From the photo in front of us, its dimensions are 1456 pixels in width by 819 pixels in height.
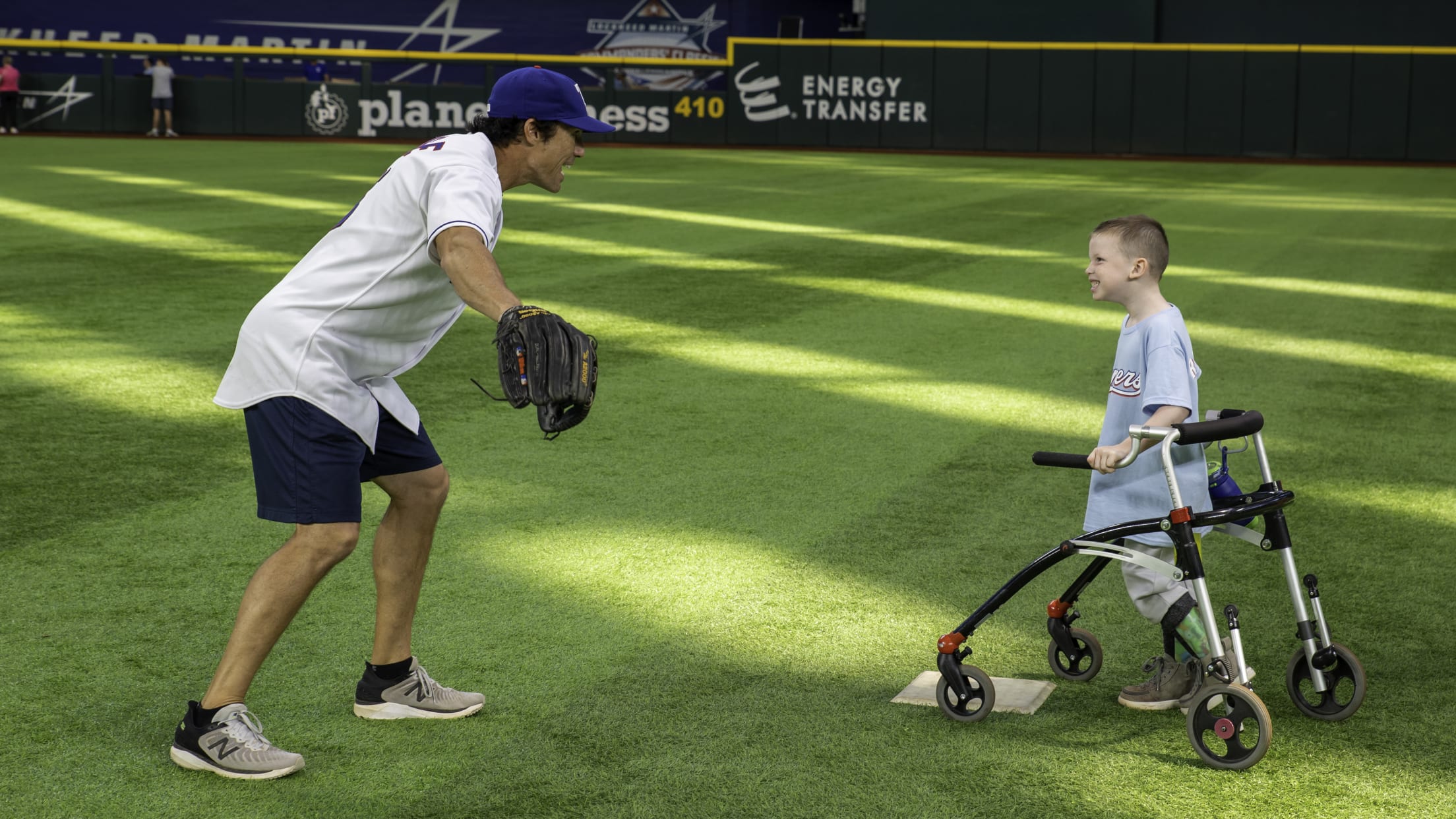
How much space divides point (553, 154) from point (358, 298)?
0.57 m

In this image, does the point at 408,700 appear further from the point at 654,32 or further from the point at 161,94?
the point at 654,32

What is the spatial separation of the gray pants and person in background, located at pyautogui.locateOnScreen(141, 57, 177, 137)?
30013 millimetres

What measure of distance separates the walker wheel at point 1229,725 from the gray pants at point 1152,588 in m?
0.29

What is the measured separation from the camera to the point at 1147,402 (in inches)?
135

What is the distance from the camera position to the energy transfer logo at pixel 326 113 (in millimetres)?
31156

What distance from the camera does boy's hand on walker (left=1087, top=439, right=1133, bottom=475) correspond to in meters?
3.28

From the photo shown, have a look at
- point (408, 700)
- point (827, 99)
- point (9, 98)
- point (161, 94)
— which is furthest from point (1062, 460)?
point (9, 98)

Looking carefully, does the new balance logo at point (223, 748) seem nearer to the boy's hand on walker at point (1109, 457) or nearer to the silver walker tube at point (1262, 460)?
the boy's hand on walker at point (1109, 457)

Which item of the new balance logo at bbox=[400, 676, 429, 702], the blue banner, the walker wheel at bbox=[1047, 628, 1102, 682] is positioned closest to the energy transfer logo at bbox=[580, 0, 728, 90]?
the blue banner

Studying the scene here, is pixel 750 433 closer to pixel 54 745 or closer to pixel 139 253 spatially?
pixel 54 745

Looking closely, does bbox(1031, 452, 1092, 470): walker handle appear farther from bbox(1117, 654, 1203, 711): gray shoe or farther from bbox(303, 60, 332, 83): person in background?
bbox(303, 60, 332, 83): person in background

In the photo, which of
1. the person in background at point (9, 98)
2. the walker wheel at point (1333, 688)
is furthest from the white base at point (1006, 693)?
the person in background at point (9, 98)

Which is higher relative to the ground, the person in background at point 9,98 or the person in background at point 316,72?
the person in background at point 316,72

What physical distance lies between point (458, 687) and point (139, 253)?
9733 mm
